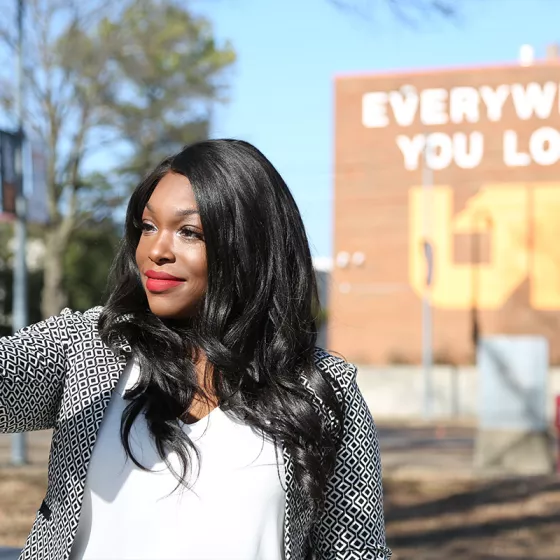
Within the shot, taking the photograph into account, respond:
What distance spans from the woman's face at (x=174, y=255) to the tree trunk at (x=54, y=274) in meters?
24.4

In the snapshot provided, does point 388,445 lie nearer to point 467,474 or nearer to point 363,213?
point 467,474

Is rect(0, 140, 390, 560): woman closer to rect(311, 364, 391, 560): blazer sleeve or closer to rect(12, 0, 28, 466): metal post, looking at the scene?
rect(311, 364, 391, 560): blazer sleeve

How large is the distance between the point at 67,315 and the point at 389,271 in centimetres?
Answer: 2648

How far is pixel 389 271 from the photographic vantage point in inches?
1112

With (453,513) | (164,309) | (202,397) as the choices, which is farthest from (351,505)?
(453,513)

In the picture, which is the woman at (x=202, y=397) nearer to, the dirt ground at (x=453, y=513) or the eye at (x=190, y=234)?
the eye at (x=190, y=234)

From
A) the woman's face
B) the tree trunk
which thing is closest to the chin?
the woman's face

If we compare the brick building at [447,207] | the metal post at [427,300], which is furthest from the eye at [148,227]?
the brick building at [447,207]

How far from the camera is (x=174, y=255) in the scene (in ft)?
6.43

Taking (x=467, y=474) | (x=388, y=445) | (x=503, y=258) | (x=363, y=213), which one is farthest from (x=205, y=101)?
(x=467, y=474)

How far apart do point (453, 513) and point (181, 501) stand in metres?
7.39

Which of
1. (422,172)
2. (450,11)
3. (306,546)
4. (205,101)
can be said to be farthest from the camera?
(422,172)

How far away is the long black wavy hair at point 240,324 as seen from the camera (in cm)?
196

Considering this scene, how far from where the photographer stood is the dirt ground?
7.41m
